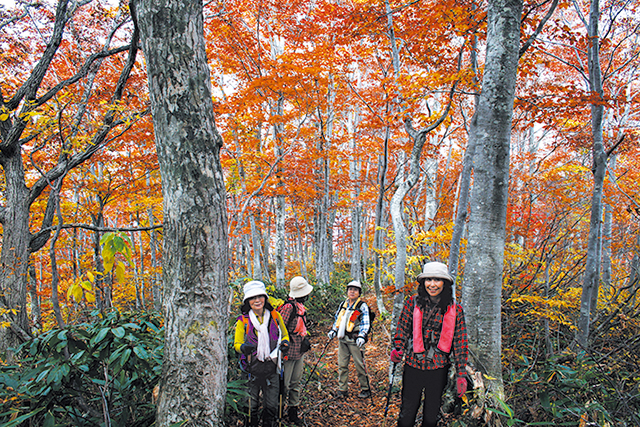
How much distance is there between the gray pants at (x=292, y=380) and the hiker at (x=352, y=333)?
0.76m

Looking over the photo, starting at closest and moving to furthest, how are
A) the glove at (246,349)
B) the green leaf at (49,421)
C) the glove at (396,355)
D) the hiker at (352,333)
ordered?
1. the green leaf at (49,421)
2. the glove at (396,355)
3. the glove at (246,349)
4. the hiker at (352,333)

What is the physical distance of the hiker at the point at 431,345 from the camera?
2.74 m

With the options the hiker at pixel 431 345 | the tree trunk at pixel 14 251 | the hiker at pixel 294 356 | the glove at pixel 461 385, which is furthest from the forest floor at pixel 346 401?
the tree trunk at pixel 14 251

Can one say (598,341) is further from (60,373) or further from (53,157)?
(53,157)

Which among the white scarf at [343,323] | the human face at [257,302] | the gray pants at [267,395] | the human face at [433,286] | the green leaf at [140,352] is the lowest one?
the gray pants at [267,395]

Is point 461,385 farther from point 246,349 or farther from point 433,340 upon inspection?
point 246,349

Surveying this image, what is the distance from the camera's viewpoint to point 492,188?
2.98 metres

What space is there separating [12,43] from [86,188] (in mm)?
3410

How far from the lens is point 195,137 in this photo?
2064mm

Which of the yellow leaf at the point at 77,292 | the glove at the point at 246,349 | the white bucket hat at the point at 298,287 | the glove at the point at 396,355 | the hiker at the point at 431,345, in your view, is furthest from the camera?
the white bucket hat at the point at 298,287

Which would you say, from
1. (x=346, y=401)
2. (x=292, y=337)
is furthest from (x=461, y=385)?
(x=346, y=401)

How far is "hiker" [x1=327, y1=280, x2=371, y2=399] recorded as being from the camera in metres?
4.34

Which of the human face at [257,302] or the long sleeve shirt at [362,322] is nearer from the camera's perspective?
the human face at [257,302]

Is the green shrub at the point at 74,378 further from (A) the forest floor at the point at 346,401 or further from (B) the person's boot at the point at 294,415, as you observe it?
(B) the person's boot at the point at 294,415
